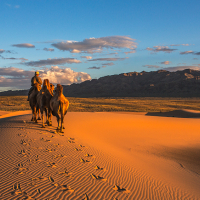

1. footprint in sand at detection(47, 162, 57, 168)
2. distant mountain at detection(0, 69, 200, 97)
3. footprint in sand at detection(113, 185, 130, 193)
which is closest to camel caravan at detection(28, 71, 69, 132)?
footprint in sand at detection(47, 162, 57, 168)

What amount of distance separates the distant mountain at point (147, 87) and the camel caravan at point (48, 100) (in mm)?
111020

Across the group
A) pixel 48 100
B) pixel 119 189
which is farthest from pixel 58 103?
pixel 119 189

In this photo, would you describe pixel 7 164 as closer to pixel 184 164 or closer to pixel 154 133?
pixel 184 164

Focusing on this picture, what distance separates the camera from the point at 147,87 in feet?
481

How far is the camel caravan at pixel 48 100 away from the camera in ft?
34.0

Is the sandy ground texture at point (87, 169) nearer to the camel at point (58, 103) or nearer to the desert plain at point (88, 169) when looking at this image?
the desert plain at point (88, 169)

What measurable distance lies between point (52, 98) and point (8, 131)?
2.79 m

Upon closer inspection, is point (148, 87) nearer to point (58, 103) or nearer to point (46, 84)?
point (46, 84)

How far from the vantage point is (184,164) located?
28.6 feet

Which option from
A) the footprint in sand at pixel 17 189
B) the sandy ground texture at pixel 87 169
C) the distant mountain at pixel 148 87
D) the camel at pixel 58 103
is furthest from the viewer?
the distant mountain at pixel 148 87

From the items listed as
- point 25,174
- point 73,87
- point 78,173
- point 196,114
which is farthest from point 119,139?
point 73,87

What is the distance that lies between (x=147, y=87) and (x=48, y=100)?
14088cm

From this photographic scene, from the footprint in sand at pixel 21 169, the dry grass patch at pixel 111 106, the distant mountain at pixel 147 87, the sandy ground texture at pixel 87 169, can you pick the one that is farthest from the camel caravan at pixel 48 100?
the distant mountain at pixel 147 87

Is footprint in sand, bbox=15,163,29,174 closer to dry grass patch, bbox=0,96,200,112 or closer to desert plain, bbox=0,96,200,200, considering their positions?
desert plain, bbox=0,96,200,200
